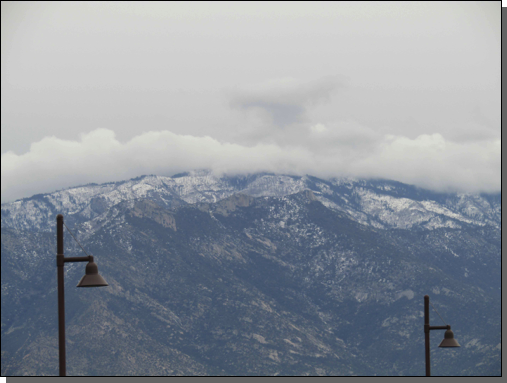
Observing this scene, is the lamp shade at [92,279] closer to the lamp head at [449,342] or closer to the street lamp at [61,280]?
the street lamp at [61,280]

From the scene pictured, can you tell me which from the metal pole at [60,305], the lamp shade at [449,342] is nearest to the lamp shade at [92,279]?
the metal pole at [60,305]

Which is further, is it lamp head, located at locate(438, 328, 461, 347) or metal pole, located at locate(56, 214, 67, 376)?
lamp head, located at locate(438, 328, 461, 347)

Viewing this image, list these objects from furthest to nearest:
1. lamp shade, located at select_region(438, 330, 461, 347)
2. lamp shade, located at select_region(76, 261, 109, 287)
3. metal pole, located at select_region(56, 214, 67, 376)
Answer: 1. lamp shade, located at select_region(438, 330, 461, 347)
2. lamp shade, located at select_region(76, 261, 109, 287)
3. metal pole, located at select_region(56, 214, 67, 376)

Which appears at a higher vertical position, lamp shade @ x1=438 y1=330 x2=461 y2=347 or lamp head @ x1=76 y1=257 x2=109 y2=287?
lamp head @ x1=76 y1=257 x2=109 y2=287

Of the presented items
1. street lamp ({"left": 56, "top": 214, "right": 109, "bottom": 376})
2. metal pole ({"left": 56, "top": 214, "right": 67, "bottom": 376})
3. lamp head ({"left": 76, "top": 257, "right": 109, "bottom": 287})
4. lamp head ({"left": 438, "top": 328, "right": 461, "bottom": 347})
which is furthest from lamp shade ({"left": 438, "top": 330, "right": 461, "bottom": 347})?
metal pole ({"left": 56, "top": 214, "right": 67, "bottom": 376})

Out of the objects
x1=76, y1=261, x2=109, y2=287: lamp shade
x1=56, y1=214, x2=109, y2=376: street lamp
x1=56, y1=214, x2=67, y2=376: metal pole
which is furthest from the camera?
x1=76, y1=261, x2=109, y2=287: lamp shade

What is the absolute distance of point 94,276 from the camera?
2958 centimetres

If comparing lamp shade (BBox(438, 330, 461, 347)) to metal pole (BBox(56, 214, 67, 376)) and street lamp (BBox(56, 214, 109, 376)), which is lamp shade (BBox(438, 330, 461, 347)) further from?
metal pole (BBox(56, 214, 67, 376))

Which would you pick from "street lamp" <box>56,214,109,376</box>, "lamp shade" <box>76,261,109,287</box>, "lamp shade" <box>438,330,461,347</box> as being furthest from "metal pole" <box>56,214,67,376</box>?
"lamp shade" <box>438,330,461,347</box>

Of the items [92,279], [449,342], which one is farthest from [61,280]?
[449,342]

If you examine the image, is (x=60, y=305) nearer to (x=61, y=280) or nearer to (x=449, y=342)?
(x=61, y=280)
